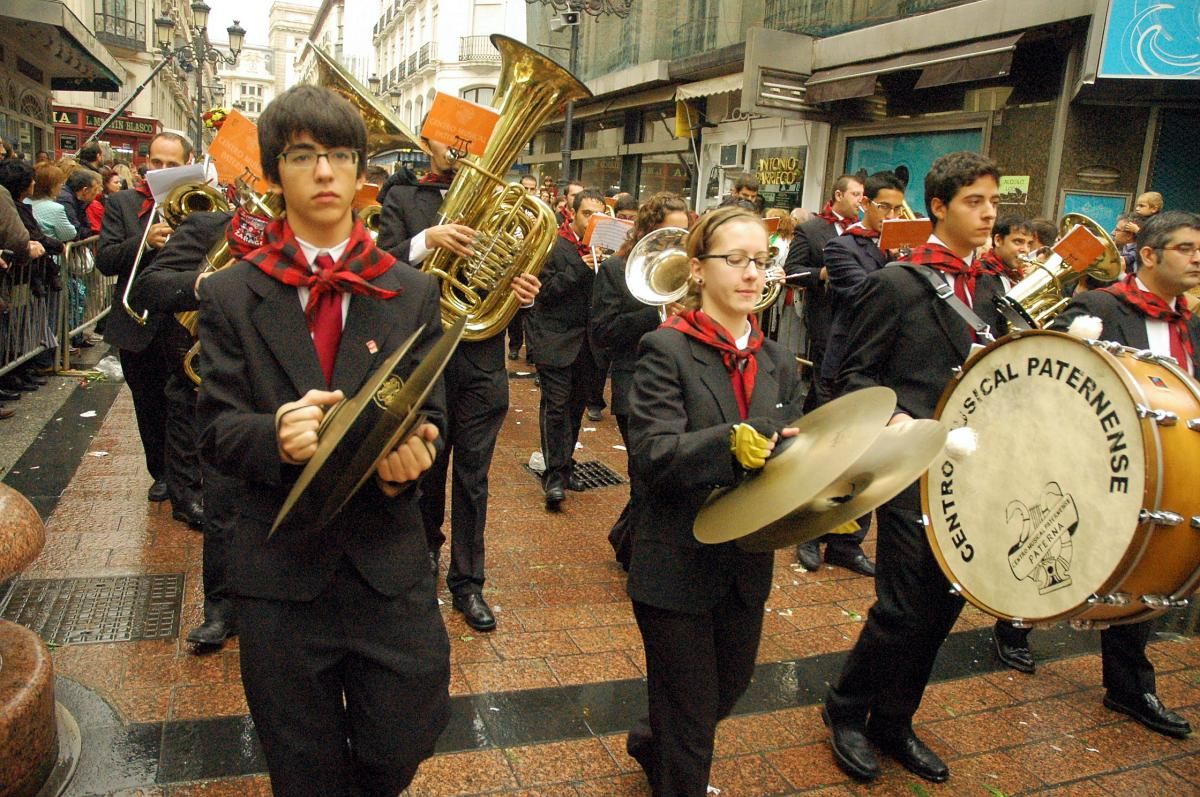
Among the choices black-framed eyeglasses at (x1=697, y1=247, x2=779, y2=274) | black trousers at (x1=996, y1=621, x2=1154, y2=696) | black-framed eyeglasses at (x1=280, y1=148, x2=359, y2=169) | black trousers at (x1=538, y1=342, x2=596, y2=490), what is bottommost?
black trousers at (x1=996, y1=621, x2=1154, y2=696)

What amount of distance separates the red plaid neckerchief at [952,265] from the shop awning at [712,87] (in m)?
11.8

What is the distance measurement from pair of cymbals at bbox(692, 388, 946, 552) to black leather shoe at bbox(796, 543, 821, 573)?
10.0 ft

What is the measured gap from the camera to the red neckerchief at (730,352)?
2.57 meters

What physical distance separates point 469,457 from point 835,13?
11.0 m

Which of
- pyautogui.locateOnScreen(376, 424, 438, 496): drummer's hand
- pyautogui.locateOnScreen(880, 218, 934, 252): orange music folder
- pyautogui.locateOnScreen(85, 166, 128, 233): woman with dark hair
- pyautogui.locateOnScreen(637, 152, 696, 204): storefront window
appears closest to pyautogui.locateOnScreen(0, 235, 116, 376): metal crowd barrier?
pyautogui.locateOnScreen(85, 166, 128, 233): woman with dark hair

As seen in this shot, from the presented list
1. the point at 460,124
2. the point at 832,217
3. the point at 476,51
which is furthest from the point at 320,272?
the point at 476,51

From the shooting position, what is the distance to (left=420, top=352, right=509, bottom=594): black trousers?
13.6 feet

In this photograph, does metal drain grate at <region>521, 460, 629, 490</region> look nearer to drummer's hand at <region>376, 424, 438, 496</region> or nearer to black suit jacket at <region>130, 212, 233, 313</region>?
black suit jacket at <region>130, 212, 233, 313</region>

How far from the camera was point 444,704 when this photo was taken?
217 cm

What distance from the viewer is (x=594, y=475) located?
6.74 meters

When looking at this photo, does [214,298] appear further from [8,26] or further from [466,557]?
[8,26]

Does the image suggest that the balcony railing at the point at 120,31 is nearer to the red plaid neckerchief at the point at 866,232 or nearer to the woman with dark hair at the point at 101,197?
the woman with dark hair at the point at 101,197

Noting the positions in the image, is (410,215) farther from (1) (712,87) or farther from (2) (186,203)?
(1) (712,87)

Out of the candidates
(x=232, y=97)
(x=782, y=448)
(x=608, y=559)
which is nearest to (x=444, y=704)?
(x=782, y=448)
